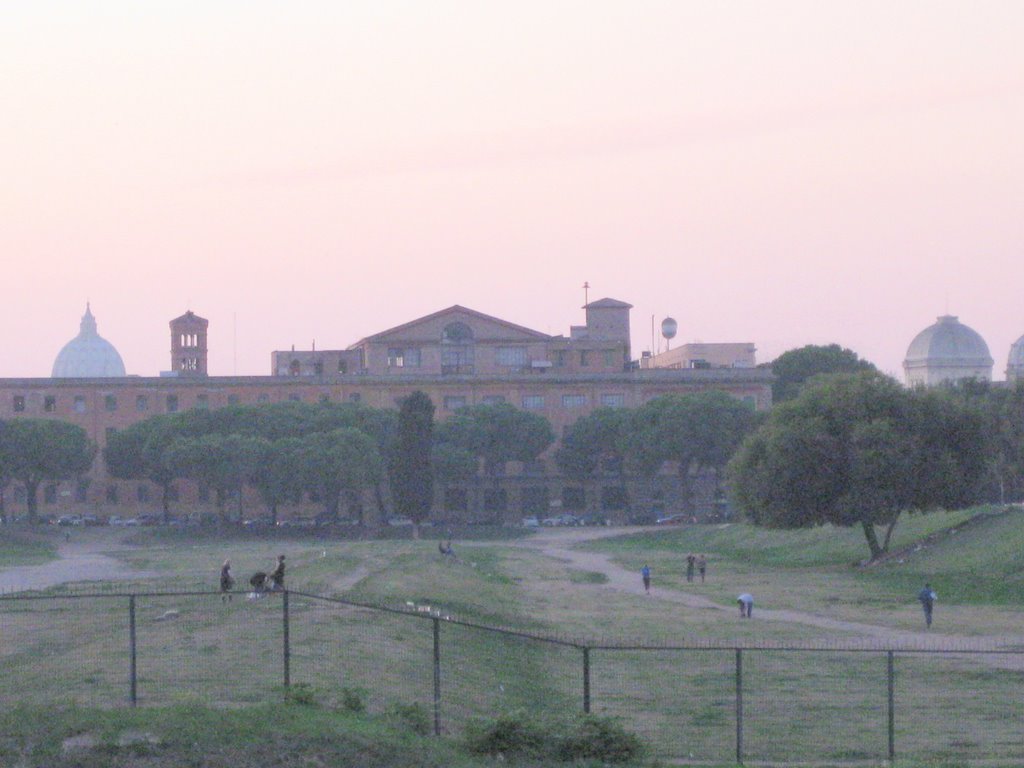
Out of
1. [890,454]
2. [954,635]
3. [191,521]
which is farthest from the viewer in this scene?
[191,521]

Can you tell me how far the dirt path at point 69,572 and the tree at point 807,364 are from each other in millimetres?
78543

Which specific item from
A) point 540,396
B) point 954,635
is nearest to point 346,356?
point 540,396

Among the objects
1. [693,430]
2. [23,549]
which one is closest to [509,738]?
[23,549]

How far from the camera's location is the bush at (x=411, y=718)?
61.8ft

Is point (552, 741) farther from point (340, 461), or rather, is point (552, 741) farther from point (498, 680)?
point (340, 461)

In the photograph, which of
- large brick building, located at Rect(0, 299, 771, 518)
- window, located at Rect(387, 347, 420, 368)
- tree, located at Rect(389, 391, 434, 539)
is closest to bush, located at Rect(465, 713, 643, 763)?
tree, located at Rect(389, 391, 434, 539)

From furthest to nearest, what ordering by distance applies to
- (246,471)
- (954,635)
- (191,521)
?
(191,521) → (246,471) → (954,635)

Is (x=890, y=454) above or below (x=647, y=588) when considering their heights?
above

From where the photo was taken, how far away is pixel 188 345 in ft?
502

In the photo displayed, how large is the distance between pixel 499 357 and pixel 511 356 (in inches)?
47.0

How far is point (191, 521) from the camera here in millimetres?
124625

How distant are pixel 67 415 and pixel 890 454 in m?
92.4

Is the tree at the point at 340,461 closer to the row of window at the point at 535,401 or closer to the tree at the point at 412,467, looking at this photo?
A: the tree at the point at 412,467

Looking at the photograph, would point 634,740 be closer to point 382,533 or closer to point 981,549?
point 981,549
